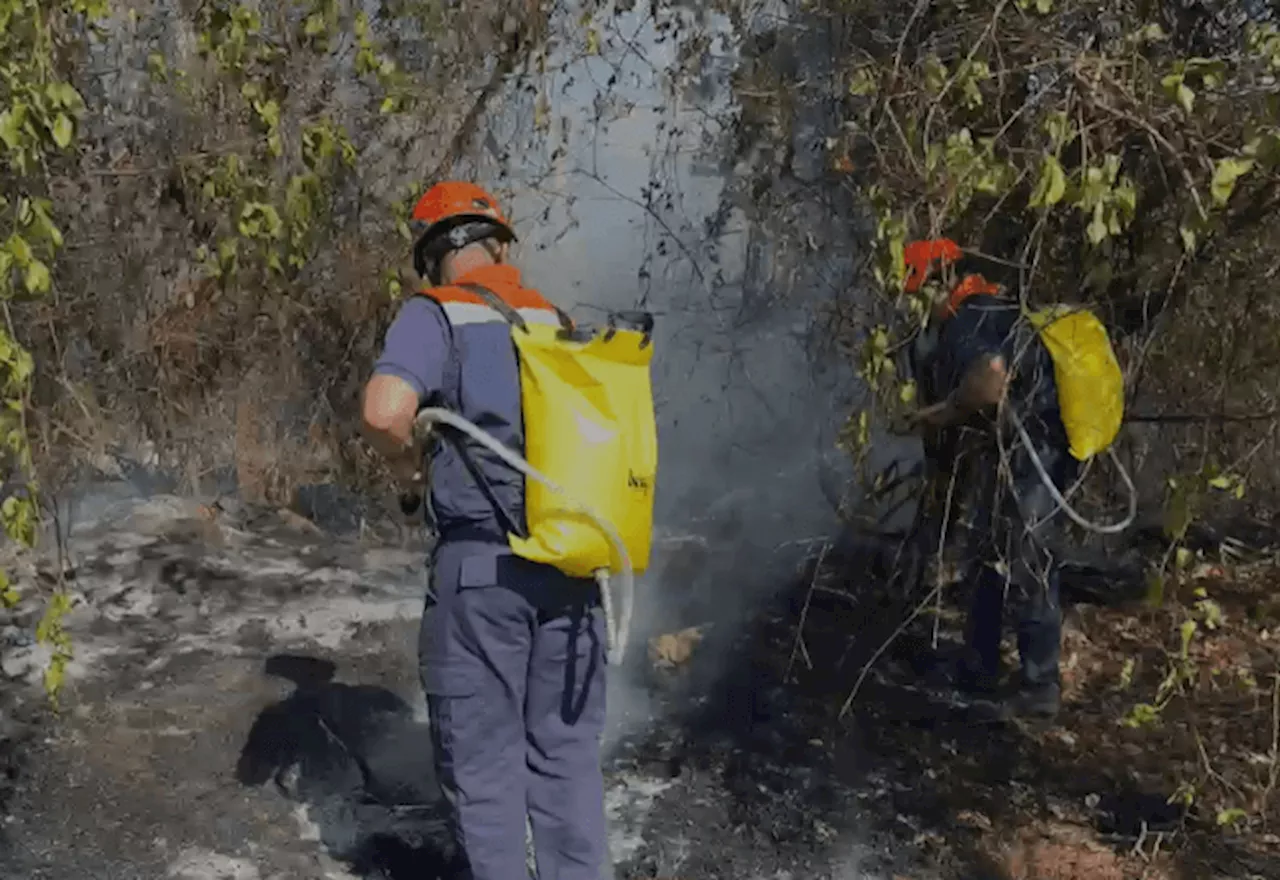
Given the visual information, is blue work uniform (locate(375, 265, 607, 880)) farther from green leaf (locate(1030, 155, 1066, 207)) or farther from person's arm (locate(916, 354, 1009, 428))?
person's arm (locate(916, 354, 1009, 428))

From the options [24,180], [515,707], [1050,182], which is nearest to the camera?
[1050,182]

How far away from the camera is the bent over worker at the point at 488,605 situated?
304cm

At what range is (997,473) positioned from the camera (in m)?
4.46

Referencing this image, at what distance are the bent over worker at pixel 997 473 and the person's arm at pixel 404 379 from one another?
2.00 meters

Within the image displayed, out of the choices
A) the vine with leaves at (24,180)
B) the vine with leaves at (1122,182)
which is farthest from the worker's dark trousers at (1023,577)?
the vine with leaves at (24,180)

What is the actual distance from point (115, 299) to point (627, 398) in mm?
3358

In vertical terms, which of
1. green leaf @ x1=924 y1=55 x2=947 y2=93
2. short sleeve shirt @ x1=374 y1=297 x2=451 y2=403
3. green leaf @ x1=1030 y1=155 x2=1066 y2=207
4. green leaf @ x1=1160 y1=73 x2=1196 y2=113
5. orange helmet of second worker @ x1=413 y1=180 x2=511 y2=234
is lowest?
short sleeve shirt @ x1=374 y1=297 x2=451 y2=403

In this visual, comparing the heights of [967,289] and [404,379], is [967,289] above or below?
above

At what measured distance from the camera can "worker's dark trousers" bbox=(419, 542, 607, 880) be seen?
3098 millimetres

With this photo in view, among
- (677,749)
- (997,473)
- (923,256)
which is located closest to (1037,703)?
(997,473)

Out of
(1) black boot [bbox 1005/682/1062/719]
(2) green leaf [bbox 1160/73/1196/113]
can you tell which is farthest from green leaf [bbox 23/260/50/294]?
(1) black boot [bbox 1005/682/1062/719]

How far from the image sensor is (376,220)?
612 cm

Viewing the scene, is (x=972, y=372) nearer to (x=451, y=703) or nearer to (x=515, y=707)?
(x=515, y=707)

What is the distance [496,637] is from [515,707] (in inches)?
8.2
